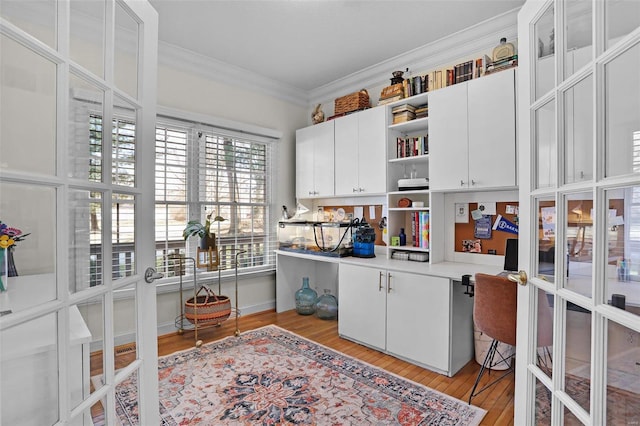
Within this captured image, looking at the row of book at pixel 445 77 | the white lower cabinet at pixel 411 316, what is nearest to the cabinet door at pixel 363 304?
the white lower cabinet at pixel 411 316

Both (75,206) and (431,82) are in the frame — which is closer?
(75,206)

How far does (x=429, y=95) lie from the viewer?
277 centimetres

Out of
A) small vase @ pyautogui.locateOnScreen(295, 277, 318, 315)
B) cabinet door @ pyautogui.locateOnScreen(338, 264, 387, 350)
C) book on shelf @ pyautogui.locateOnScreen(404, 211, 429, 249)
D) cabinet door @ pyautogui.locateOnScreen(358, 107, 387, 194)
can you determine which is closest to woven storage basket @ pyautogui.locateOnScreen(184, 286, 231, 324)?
small vase @ pyautogui.locateOnScreen(295, 277, 318, 315)

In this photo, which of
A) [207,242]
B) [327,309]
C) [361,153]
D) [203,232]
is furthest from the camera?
[327,309]

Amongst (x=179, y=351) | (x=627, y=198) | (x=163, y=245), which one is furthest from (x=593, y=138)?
(x=163, y=245)

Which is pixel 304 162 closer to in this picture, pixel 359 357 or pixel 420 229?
pixel 420 229

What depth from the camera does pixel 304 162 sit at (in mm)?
3857

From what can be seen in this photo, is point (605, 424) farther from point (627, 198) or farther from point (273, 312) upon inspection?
point (273, 312)

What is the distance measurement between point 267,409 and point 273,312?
1.91 m

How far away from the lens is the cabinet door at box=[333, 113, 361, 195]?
3318 millimetres

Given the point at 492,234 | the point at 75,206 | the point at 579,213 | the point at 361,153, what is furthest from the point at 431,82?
the point at 75,206

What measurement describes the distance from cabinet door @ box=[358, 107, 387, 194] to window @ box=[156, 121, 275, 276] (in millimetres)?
1182

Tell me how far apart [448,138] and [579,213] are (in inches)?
72.6

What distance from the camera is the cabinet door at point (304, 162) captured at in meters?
3.78
